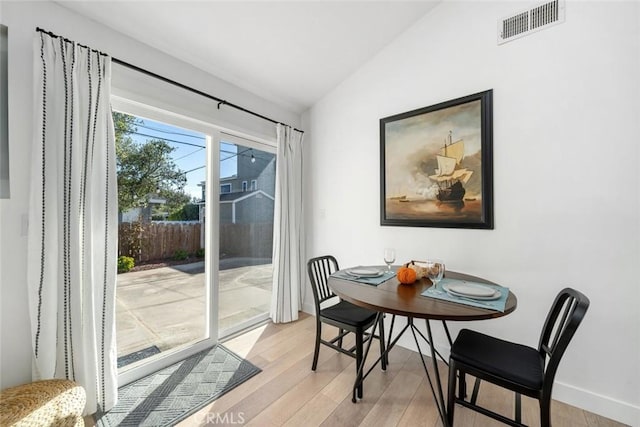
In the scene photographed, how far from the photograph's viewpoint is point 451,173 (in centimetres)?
220

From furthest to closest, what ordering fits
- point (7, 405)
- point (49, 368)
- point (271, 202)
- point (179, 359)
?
point (271, 202) → point (179, 359) → point (49, 368) → point (7, 405)

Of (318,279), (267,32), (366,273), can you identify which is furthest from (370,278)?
(267,32)

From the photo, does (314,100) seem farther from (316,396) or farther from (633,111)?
(316,396)

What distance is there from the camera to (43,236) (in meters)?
1.47

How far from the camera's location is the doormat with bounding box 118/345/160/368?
197 centimetres

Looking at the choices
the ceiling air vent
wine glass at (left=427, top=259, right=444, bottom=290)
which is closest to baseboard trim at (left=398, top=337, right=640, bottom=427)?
wine glass at (left=427, top=259, right=444, bottom=290)

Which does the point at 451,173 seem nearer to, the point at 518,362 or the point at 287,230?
the point at 518,362

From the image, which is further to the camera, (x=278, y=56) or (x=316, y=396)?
(x=278, y=56)

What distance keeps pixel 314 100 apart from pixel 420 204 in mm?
1818

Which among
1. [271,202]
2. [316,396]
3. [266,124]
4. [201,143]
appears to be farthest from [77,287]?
[266,124]

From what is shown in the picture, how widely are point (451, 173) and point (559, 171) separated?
679 millimetres

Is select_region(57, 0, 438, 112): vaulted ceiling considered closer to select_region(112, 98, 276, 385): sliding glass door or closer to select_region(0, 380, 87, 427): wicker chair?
select_region(112, 98, 276, 385): sliding glass door

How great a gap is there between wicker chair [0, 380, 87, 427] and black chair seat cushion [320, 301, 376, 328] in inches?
58.4

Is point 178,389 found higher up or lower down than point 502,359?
lower down
